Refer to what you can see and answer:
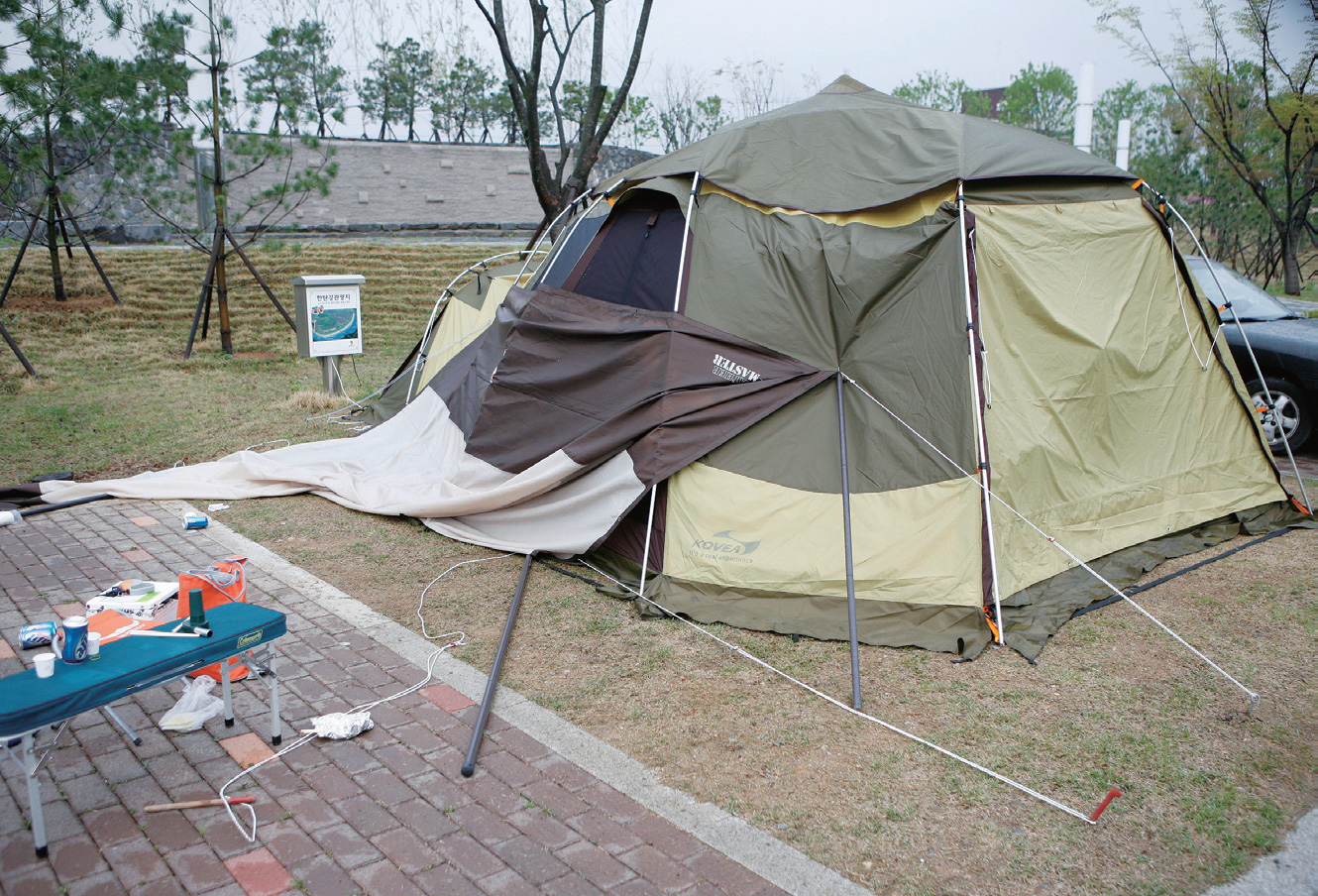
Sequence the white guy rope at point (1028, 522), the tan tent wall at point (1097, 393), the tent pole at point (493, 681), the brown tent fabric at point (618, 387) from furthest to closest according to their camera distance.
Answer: the brown tent fabric at point (618, 387) < the tan tent wall at point (1097, 393) < the white guy rope at point (1028, 522) < the tent pole at point (493, 681)

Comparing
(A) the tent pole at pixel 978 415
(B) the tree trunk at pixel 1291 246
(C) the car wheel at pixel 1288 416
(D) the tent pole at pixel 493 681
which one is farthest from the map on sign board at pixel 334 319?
(B) the tree trunk at pixel 1291 246

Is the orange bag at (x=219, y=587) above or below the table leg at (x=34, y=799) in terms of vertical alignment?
above

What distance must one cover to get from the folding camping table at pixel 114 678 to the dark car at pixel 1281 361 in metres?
7.49

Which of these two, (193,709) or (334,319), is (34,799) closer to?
(193,709)

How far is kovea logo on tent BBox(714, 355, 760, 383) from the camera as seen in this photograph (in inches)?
203

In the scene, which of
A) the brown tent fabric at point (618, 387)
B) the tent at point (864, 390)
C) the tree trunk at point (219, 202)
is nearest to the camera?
the tent at point (864, 390)

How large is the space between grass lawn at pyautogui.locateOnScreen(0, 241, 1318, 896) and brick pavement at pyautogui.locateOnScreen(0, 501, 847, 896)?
34 cm

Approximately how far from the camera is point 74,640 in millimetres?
3090

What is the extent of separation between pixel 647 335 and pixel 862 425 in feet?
4.41

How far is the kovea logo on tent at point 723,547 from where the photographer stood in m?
4.95

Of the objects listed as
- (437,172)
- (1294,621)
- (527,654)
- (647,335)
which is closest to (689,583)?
(527,654)

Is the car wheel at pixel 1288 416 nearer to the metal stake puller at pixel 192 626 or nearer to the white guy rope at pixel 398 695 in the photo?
the white guy rope at pixel 398 695

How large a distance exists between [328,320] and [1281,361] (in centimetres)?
934

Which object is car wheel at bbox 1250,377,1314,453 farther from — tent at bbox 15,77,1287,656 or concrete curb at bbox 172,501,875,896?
concrete curb at bbox 172,501,875,896
